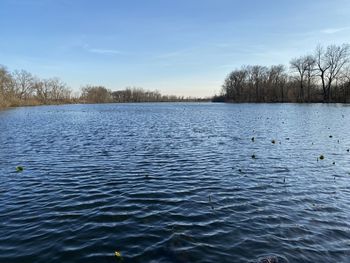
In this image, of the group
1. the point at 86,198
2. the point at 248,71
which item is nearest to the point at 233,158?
the point at 86,198

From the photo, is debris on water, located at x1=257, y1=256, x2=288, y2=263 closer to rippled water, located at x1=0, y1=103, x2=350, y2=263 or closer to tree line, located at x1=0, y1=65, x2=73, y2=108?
rippled water, located at x1=0, y1=103, x2=350, y2=263

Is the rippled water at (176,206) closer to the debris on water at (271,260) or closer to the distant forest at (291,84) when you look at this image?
the debris on water at (271,260)

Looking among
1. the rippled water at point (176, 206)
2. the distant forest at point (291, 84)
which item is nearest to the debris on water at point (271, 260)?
the rippled water at point (176, 206)

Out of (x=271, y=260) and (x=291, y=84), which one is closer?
(x=271, y=260)

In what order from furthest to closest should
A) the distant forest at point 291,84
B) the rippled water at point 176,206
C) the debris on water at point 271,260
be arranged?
1. the distant forest at point 291,84
2. the rippled water at point 176,206
3. the debris on water at point 271,260

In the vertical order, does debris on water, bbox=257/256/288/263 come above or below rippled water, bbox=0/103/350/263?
below

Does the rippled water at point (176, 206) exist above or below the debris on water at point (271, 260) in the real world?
above

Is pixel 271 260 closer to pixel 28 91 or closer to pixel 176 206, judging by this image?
pixel 176 206

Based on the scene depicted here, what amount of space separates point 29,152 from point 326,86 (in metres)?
106

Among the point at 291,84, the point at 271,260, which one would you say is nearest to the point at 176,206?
the point at 271,260

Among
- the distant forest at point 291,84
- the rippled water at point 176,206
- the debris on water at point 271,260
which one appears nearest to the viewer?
the debris on water at point 271,260

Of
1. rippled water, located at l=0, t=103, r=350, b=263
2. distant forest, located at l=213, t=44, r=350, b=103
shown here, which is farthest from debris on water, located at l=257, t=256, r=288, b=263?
distant forest, located at l=213, t=44, r=350, b=103

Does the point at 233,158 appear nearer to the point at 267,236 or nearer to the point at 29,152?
the point at 267,236

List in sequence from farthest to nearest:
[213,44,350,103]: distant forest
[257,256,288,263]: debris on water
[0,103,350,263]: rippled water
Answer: [213,44,350,103]: distant forest < [0,103,350,263]: rippled water < [257,256,288,263]: debris on water
